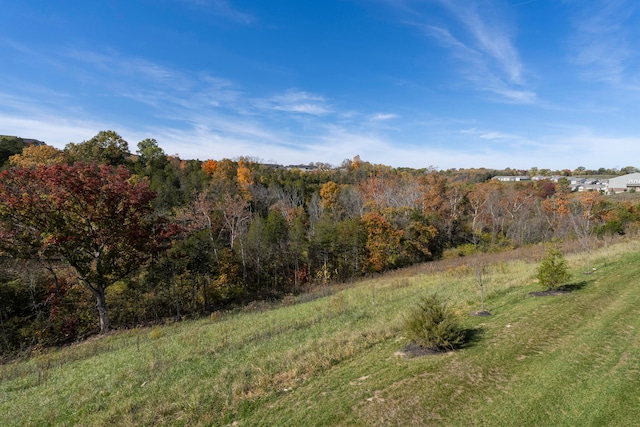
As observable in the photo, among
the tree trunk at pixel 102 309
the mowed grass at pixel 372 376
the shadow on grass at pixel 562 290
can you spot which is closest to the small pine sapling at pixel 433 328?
the mowed grass at pixel 372 376

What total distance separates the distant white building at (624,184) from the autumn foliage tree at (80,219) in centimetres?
10874

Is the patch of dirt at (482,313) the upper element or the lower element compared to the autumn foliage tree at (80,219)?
lower

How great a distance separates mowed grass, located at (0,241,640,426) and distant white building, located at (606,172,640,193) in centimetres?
10077

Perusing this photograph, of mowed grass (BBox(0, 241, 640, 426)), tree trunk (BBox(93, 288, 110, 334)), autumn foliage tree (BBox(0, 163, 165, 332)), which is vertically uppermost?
autumn foliage tree (BBox(0, 163, 165, 332))

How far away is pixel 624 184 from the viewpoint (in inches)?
3420

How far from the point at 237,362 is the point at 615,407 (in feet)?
25.2

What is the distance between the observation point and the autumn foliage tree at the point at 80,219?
1536 centimetres

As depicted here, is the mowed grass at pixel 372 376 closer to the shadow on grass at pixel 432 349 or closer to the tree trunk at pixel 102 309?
the shadow on grass at pixel 432 349

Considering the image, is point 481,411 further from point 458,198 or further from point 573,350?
point 458,198

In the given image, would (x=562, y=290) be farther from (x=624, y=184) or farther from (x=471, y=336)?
(x=624, y=184)

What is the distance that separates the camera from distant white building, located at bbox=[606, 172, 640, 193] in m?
83.7

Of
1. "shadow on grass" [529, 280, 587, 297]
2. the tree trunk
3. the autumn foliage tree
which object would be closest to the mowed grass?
"shadow on grass" [529, 280, 587, 297]

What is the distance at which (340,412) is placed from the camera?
209 inches

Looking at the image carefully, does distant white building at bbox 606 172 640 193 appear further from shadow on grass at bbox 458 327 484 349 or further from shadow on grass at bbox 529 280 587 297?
shadow on grass at bbox 458 327 484 349
